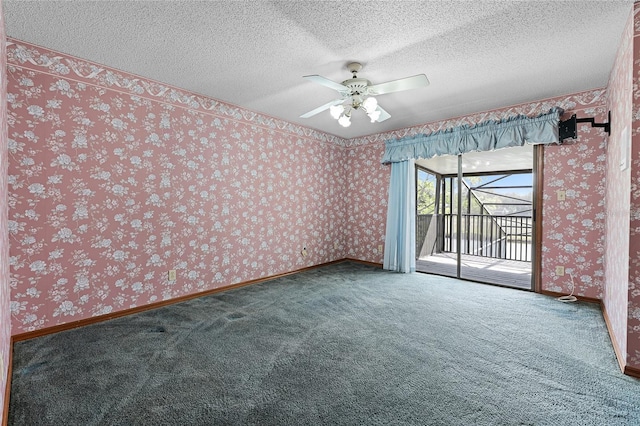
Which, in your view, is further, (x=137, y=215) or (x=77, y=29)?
(x=137, y=215)

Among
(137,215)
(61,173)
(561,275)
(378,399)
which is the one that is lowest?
(378,399)

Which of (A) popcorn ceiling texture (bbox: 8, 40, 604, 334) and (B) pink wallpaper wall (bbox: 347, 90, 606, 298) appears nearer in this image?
(A) popcorn ceiling texture (bbox: 8, 40, 604, 334)

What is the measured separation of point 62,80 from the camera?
255 centimetres

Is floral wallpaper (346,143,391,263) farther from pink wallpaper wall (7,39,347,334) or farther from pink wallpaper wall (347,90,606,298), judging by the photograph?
pink wallpaper wall (347,90,606,298)

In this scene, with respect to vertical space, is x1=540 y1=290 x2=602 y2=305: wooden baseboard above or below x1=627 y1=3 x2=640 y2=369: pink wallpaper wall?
below

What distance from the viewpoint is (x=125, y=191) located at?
2912mm

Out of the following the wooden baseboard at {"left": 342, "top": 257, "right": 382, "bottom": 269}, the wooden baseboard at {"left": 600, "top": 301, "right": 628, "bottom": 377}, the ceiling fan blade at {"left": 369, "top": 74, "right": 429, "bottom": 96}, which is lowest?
the wooden baseboard at {"left": 600, "top": 301, "right": 628, "bottom": 377}

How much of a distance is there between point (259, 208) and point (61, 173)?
2175 millimetres

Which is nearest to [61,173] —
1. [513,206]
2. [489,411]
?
[489,411]

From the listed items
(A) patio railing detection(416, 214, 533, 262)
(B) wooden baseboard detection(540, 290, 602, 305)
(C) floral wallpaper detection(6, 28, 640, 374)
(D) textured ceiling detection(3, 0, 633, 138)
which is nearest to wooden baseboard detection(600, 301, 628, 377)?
(B) wooden baseboard detection(540, 290, 602, 305)

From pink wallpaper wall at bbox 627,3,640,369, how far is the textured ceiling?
44 cm

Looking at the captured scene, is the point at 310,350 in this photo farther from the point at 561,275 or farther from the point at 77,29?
the point at 561,275

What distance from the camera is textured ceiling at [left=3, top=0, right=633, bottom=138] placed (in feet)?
6.50

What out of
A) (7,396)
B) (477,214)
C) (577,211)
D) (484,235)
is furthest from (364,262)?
(7,396)
